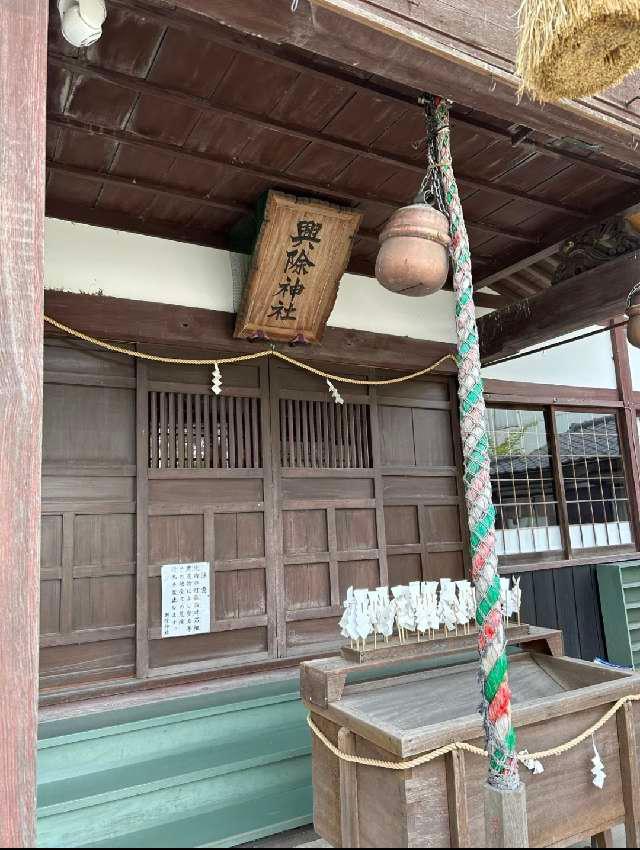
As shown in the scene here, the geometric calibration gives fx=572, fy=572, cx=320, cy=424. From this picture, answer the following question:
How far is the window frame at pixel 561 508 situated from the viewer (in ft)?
20.8

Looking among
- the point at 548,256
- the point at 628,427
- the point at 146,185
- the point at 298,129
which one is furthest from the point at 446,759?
the point at 628,427

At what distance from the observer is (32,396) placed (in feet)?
4.89

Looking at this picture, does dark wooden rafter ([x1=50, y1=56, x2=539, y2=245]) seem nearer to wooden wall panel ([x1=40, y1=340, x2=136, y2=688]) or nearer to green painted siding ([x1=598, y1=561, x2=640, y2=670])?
wooden wall panel ([x1=40, y1=340, x2=136, y2=688])

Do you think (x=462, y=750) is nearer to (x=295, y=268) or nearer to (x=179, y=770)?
(x=179, y=770)

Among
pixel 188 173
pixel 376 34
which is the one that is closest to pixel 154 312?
pixel 188 173

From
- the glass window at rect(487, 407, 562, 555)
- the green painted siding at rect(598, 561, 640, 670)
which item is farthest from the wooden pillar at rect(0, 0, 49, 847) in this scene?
the green painted siding at rect(598, 561, 640, 670)

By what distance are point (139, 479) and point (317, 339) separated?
1960 mm

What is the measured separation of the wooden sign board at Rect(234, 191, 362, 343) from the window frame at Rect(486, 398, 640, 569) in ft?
8.54

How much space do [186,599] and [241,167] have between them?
3.27 metres

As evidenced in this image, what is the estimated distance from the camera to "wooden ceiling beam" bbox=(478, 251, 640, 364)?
4.64 m

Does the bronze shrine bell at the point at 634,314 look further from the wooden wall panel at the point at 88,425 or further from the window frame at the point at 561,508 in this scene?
the wooden wall panel at the point at 88,425

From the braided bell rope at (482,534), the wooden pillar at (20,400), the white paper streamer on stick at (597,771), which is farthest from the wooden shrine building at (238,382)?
Result: the white paper streamer on stick at (597,771)

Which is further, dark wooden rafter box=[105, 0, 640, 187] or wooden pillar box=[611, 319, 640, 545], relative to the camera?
wooden pillar box=[611, 319, 640, 545]

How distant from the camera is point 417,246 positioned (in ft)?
8.08
